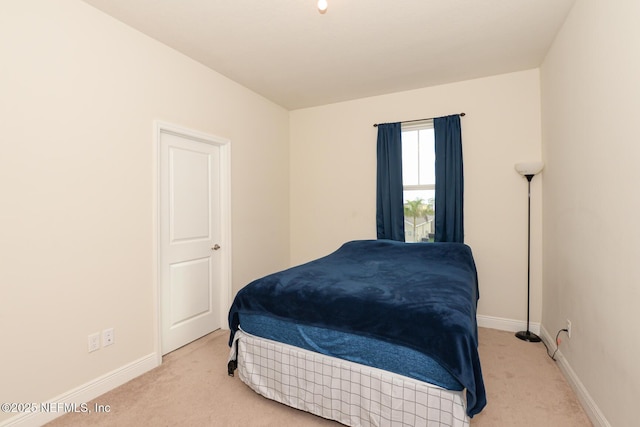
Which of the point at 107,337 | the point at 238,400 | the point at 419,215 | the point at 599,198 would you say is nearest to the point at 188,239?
the point at 107,337

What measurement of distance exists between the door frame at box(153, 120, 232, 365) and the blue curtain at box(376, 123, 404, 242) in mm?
1744

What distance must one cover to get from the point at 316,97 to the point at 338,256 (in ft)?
6.74

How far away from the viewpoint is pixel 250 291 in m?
2.13

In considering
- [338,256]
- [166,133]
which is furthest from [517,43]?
[166,133]

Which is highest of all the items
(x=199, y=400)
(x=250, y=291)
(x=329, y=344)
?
(x=250, y=291)

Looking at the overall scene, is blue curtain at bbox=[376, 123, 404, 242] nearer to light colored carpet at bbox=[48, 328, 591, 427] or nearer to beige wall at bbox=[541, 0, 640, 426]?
beige wall at bbox=[541, 0, 640, 426]

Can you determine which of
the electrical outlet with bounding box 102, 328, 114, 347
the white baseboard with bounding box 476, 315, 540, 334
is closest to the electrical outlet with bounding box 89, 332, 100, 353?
the electrical outlet with bounding box 102, 328, 114, 347

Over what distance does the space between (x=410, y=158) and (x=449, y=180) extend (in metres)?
0.55

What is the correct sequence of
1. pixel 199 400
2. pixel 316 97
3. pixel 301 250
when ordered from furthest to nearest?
pixel 301 250, pixel 316 97, pixel 199 400

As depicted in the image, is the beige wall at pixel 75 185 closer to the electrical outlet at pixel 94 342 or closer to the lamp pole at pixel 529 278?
the electrical outlet at pixel 94 342

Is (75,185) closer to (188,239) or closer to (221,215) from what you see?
(188,239)

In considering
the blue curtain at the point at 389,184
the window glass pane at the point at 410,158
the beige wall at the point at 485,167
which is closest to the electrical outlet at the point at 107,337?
the beige wall at the point at 485,167

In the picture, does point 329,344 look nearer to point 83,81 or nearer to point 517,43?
point 83,81

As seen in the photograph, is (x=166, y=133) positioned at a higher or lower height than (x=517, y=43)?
lower
